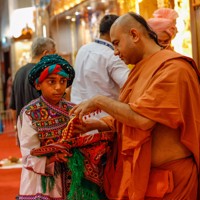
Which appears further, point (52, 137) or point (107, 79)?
point (107, 79)

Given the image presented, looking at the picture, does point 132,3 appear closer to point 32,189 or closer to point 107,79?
point 107,79

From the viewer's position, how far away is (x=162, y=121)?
8.11ft

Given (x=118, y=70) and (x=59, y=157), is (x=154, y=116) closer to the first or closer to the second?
(x=59, y=157)

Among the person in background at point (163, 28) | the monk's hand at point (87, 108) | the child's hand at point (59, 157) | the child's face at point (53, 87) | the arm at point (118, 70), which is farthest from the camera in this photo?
the arm at point (118, 70)

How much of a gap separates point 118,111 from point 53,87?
56 centimetres

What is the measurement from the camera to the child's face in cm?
296

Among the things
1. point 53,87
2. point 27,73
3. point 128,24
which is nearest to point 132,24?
point 128,24

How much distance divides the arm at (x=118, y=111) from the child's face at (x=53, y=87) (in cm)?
33

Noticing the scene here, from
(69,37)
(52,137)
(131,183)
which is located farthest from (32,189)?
(69,37)

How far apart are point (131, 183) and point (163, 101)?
0.45m

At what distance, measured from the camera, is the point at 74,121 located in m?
2.79

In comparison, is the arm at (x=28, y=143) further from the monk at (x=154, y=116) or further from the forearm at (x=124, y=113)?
the forearm at (x=124, y=113)

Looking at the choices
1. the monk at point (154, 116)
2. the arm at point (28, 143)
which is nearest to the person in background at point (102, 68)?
the arm at point (28, 143)

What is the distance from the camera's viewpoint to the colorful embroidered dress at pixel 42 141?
9.45ft
